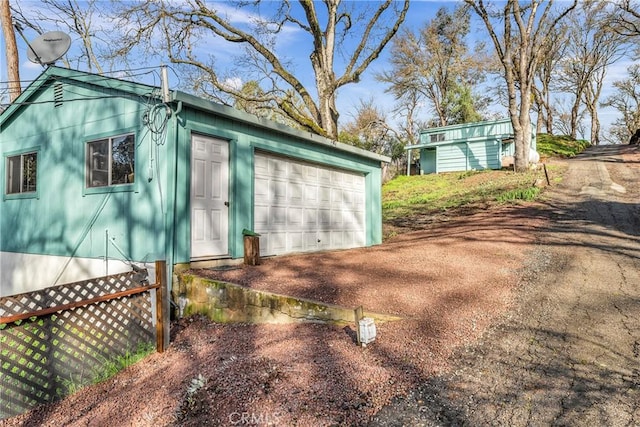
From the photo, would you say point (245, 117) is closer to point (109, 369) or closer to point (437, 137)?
point (109, 369)

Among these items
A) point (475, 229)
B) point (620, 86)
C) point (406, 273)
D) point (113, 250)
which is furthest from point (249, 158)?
point (620, 86)

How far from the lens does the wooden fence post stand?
14.2 feet

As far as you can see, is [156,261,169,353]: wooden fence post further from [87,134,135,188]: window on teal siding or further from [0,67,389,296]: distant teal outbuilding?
[87,134,135,188]: window on teal siding

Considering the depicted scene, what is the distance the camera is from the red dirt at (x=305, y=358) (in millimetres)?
2852

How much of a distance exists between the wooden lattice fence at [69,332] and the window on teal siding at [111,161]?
2.44 meters

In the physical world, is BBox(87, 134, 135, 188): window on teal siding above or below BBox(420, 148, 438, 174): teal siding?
below

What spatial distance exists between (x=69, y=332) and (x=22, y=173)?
20.8 ft

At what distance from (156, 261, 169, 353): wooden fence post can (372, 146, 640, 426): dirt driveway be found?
283 centimetres

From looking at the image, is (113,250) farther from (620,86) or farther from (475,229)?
(620,86)

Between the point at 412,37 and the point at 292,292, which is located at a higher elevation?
the point at 412,37

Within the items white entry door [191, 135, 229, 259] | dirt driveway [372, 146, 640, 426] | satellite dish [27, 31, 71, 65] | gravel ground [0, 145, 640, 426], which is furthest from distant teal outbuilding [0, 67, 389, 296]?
dirt driveway [372, 146, 640, 426]

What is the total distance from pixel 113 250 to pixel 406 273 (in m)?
4.85

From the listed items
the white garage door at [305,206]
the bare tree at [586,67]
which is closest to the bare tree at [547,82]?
the bare tree at [586,67]

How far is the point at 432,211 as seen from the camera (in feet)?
49.0
